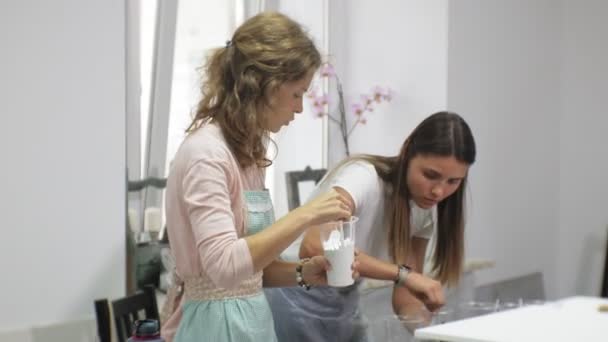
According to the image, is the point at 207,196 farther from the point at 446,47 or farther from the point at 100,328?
the point at 446,47

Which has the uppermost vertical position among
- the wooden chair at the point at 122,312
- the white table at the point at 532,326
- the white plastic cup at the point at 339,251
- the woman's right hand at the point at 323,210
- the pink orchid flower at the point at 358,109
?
the pink orchid flower at the point at 358,109

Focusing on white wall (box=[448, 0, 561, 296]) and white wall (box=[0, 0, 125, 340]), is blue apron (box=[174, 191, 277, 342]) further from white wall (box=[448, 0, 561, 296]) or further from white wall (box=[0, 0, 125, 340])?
white wall (box=[448, 0, 561, 296])

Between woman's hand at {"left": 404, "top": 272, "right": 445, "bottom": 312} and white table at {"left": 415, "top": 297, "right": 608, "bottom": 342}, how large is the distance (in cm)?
10

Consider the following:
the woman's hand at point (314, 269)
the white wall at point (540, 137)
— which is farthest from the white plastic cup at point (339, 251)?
the white wall at point (540, 137)

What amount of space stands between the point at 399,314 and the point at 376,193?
1.01 feet

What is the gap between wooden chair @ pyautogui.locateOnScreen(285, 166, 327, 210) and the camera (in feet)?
11.7

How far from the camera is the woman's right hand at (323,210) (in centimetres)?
145

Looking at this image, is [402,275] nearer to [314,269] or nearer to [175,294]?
[314,269]

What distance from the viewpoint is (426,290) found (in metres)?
1.92

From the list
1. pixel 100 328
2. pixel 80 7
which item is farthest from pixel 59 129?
pixel 100 328

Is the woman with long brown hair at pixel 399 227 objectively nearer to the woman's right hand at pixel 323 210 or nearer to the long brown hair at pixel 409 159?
the long brown hair at pixel 409 159

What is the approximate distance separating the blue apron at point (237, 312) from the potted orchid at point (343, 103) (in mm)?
2042

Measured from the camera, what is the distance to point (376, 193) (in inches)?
80.7

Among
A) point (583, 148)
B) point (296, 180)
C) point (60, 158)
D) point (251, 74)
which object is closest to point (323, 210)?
point (251, 74)
